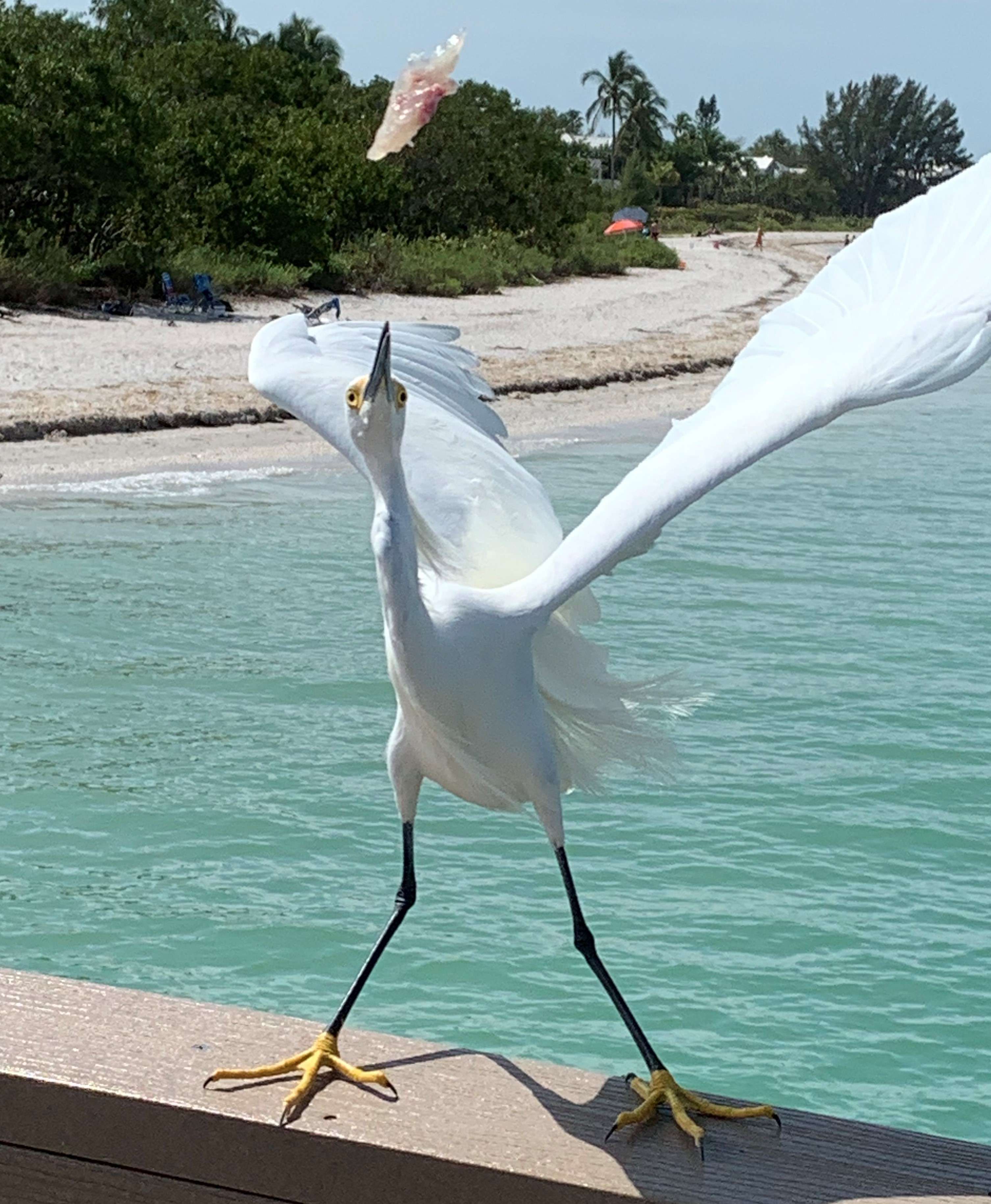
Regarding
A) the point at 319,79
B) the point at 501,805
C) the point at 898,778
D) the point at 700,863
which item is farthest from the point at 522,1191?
the point at 319,79

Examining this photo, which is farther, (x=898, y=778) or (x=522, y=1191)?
(x=898, y=778)

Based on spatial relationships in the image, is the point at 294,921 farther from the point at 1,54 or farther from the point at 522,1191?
the point at 1,54

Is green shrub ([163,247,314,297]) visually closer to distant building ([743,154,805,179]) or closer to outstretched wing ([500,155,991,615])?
outstretched wing ([500,155,991,615])

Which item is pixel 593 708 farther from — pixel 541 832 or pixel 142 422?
pixel 142 422

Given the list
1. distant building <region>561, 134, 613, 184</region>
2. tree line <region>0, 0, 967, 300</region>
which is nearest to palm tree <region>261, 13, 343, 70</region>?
tree line <region>0, 0, 967, 300</region>

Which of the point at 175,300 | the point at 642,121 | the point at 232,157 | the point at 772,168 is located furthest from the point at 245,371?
the point at 772,168

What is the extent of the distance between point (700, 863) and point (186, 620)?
3589mm

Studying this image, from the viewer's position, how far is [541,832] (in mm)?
5410

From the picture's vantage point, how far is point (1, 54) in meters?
18.4

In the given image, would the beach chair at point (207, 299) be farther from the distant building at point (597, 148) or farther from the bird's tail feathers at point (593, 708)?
the distant building at point (597, 148)

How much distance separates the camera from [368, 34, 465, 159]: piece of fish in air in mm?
1915

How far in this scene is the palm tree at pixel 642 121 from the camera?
8388cm

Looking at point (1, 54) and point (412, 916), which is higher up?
point (1, 54)

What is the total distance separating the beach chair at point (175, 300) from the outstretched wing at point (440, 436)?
16093 millimetres
